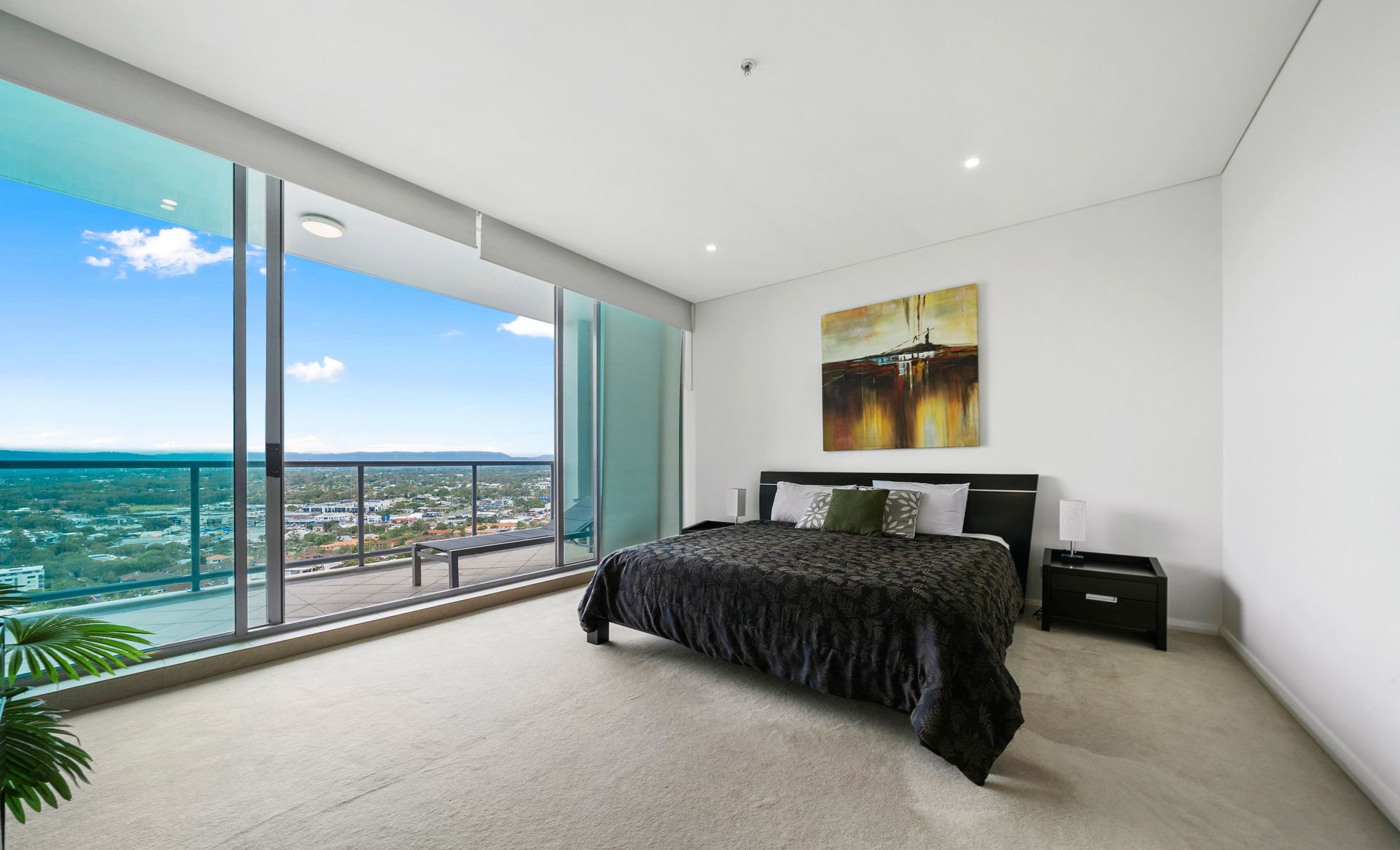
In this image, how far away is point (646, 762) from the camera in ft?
6.27

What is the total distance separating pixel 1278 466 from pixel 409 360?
5684 millimetres

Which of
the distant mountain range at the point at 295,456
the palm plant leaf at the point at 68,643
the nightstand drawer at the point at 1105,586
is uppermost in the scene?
the distant mountain range at the point at 295,456

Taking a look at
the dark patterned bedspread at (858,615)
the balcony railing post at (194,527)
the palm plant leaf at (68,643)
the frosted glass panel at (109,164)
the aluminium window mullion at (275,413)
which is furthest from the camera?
the aluminium window mullion at (275,413)

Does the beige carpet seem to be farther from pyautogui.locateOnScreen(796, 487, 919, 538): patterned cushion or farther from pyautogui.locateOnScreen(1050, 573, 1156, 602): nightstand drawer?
pyautogui.locateOnScreen(796, 487, 919, 538): patterned cushion

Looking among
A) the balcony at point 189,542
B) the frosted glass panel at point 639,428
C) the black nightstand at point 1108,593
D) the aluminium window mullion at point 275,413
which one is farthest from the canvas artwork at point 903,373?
the aluminium window mullion at point 275,413

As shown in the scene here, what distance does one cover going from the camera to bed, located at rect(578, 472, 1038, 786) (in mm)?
1859

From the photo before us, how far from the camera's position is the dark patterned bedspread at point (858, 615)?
1854 mm

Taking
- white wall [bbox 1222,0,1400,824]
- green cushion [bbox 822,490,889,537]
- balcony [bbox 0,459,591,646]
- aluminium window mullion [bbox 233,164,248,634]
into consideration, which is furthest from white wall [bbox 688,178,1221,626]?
aluminium window mullion [bbox 233,164,248,634]

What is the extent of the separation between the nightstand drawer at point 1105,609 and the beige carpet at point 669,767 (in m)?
0.25

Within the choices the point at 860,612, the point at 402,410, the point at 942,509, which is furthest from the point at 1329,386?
the point at 402,410

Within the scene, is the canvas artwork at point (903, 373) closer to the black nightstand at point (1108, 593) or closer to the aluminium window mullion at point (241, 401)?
the black nightstand at point (1108, 593)

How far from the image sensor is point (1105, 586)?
306 centimetres

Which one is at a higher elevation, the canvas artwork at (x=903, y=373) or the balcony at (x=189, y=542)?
the canvas artwork at (x=903, y=373)

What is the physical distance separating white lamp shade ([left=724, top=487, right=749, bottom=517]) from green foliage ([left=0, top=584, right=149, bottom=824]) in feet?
13.5
